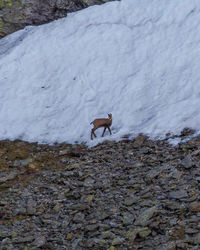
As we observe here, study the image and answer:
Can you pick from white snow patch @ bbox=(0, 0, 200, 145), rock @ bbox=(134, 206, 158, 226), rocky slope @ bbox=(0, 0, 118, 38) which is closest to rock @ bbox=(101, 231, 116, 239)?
rock @ bbox=(134, 206, 158, 226)

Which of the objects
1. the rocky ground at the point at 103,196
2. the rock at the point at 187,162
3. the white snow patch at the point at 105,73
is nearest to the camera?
the rocky ground at the point at 103,196

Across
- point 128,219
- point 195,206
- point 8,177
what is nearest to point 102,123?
point 8,177

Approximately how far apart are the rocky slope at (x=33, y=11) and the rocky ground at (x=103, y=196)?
11.2 m

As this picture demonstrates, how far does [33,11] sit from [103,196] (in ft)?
53.4

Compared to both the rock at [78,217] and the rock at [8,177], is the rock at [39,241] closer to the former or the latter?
the rock at [78,217]

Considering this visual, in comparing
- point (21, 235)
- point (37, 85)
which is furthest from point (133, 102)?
point (21, 235)

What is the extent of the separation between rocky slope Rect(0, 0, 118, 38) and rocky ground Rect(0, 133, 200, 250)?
11204 mm

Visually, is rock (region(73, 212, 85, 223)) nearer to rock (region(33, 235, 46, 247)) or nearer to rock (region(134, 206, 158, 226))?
rock (region(33, 235, 46, 247))

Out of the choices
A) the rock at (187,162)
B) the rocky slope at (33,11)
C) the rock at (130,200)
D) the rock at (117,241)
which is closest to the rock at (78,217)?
the rock at (130,200)

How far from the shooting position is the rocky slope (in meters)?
22.4

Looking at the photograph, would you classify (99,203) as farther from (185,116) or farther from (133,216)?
(185,116)

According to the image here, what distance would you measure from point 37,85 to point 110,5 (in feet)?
23.7

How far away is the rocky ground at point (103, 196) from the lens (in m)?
7.74

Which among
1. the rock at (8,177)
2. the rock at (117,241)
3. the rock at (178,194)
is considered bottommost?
the rock at (117,241)
